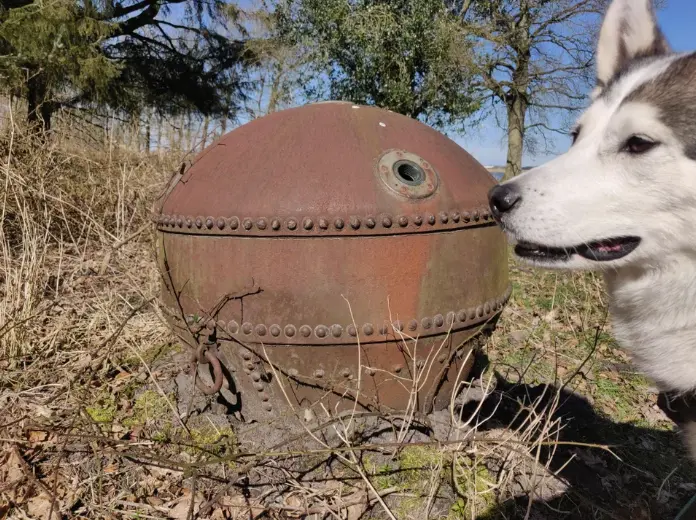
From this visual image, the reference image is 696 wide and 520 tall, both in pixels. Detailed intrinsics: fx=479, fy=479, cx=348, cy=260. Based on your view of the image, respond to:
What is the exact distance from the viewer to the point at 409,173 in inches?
102

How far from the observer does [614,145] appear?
2.05 metres

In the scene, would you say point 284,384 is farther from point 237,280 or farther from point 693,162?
point 693,162

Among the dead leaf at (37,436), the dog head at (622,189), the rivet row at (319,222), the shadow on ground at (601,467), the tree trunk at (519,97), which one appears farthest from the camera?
the tree trunk at (519,97)

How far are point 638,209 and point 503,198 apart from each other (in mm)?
531

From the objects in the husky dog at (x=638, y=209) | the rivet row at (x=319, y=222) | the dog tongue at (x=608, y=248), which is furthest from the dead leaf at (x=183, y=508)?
the dog tongue at (x=608, y=248)

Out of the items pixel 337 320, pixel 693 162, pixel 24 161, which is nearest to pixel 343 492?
pixel 337 320

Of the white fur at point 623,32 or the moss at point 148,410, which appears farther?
the moss at point 148,410

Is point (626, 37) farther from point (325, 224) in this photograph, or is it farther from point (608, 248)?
point (325, 224)

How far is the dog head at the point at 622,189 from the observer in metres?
1.90

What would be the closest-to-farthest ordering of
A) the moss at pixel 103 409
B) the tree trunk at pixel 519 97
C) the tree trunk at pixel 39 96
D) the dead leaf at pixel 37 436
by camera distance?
the dead leaf at pixel 37 436 < the moss at pixel 103 409 < the tree trunk at pixel 39 96 < the tree trunk at pixel 519 97

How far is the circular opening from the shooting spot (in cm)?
251

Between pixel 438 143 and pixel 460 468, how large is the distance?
1849 millimetres

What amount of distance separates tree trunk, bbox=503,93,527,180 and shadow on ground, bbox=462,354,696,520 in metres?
14.9

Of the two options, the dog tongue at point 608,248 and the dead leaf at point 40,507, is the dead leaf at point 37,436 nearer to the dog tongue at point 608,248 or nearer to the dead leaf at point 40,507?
the dead leaf at point 40,507
